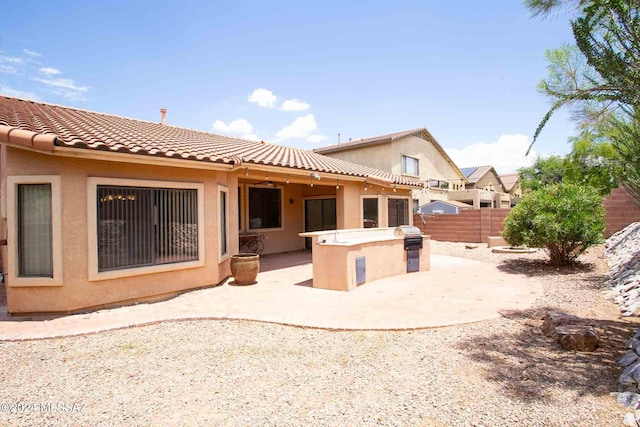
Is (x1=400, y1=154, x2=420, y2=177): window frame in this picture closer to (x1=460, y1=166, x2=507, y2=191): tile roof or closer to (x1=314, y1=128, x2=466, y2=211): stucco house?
(x1=314, y1=128, x2=466, y2=211): stucco house

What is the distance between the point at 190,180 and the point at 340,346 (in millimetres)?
5623

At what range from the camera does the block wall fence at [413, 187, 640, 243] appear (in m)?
14.9

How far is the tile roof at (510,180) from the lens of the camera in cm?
5486

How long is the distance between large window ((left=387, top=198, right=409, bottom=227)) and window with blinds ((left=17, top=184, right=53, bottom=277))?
13790 mm

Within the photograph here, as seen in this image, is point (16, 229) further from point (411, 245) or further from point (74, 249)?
point (411, 245)

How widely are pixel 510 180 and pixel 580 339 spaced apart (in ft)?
199

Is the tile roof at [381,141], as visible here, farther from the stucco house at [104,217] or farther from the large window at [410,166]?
Result: the stucco house at [104,217]

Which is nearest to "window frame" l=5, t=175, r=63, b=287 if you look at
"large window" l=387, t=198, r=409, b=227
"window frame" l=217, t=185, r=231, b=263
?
"window frame" l=217, t=185, r=231, b=263

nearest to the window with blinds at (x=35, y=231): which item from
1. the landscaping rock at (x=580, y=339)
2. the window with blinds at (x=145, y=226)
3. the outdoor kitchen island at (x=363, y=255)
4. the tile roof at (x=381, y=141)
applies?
the window with blinds at (x=145, y=226)

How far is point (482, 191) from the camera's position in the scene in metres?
34.7

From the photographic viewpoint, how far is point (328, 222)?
54.6 feet

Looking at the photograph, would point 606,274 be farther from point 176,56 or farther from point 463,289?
point 176,56

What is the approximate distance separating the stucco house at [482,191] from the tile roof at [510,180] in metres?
3.10

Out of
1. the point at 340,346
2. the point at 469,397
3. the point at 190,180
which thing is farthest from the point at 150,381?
the point at 190,180
